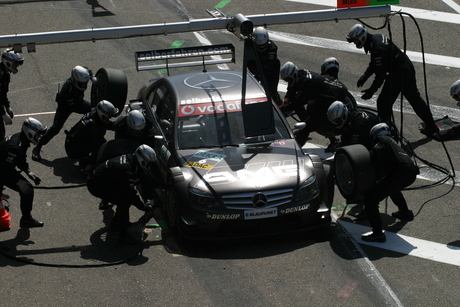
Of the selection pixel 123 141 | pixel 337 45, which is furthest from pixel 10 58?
pixel 337 45

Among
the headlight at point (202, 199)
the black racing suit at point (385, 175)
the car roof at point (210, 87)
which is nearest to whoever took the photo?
the headlight at point (202, 199)

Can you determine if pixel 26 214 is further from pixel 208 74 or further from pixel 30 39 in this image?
pixel 208 74

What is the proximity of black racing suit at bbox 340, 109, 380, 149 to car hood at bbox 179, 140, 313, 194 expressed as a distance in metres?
0.89

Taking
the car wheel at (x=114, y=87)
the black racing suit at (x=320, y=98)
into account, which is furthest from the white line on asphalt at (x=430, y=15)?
the car wheel at (x=114, y=87)

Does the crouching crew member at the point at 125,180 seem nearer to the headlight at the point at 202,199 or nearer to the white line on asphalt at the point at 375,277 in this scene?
the headlight at the point at 202,199

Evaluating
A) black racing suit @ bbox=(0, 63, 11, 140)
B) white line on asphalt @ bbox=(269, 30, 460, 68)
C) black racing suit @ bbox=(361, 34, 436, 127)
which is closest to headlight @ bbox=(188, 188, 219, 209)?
black racing suit @ bbox=(0, 63, 11, 140)

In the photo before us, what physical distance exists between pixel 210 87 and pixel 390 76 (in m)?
3.38

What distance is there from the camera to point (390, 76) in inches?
493

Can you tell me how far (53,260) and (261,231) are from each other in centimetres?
262

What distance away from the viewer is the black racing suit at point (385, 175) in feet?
30.3

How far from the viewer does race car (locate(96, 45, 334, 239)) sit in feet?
29.7

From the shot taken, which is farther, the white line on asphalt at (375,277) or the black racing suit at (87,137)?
the black racing suit at (87,137)

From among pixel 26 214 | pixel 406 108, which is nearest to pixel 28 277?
pixel 26 214

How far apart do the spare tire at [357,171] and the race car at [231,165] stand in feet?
0.86
